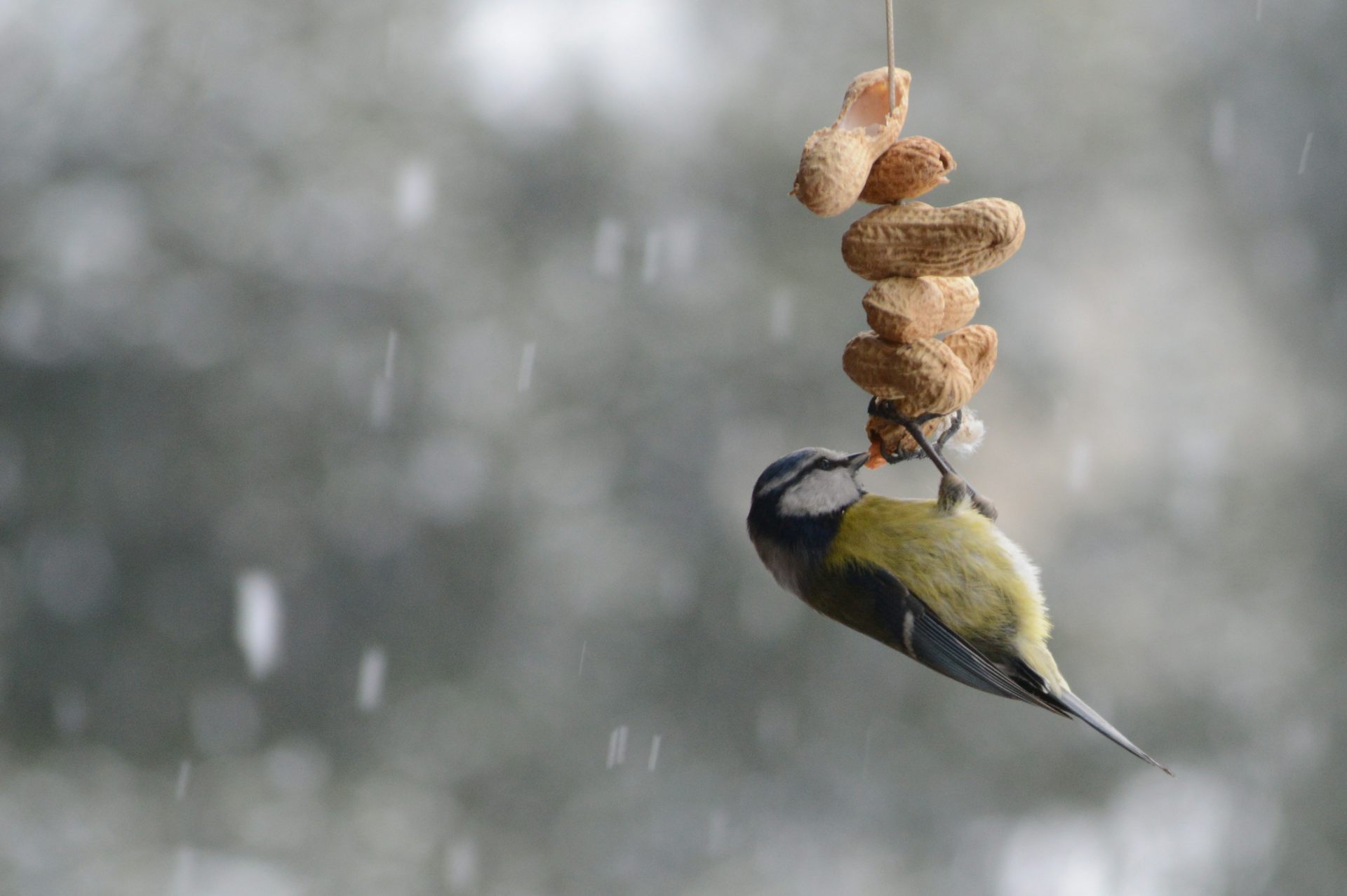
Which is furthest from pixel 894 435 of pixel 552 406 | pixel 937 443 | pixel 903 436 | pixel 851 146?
pixel 552 406

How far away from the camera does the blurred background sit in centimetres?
404

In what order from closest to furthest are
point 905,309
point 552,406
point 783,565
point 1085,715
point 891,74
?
point 891,74 → point 905,309 → point 1085,715 → point 783,565 → point 552,406

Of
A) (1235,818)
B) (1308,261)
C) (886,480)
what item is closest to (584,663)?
(886,480)

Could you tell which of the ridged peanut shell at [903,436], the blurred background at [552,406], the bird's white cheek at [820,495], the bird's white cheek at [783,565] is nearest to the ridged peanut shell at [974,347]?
the ridged peanut shell at [903,436]

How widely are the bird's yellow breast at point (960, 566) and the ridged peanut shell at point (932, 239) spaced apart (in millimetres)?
300

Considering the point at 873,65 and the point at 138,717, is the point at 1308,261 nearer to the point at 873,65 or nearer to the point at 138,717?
the point at 873,65

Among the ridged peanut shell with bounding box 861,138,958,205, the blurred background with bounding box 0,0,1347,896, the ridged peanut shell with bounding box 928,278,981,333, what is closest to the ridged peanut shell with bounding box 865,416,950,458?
the ridged peanut shell with bounding box 928,278,981,333

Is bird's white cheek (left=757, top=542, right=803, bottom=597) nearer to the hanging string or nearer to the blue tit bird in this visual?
the blue tit bird

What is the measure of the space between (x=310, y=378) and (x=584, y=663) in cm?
144

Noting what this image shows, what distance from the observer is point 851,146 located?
107 centimetres

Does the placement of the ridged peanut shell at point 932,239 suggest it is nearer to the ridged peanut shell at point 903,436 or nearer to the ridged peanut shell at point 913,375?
the ridged peanut shell at point 913,375

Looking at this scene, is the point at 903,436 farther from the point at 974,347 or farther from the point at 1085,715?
the point at 1085,715

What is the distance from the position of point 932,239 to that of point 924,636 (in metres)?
0.45

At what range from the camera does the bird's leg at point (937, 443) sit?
1240 mm
